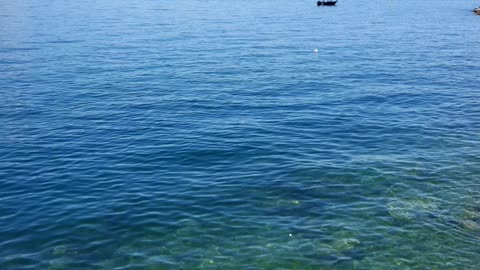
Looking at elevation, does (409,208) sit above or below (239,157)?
below

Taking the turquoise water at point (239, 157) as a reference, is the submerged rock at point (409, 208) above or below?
below

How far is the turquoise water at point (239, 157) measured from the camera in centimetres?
2559

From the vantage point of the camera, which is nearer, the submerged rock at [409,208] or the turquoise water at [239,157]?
the turquoise water at [239,157]

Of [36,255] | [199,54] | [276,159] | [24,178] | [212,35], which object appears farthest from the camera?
[212,35]

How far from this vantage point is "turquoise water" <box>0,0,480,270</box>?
25.6m

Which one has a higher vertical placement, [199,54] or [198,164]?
[199,54]

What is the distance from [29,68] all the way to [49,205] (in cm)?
4120

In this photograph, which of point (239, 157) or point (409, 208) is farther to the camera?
point (239, 157)

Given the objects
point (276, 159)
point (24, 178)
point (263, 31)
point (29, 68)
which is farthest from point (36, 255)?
point (263, 31)

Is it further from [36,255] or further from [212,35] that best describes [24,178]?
[212,35]

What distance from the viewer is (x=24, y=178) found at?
34.3 meters

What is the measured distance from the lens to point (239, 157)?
3753cm

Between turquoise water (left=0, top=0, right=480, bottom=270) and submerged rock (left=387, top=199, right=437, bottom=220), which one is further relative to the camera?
submerged rock (left=387, top=199, right=437, bottom=220)

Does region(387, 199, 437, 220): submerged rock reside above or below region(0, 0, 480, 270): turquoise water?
below
